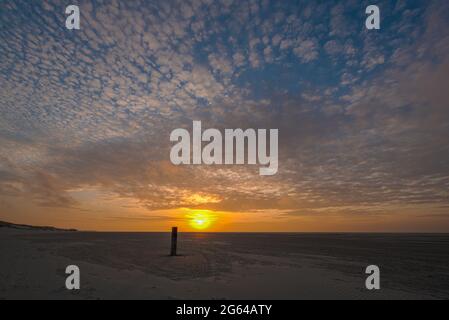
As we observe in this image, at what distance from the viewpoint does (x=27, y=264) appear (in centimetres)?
1711

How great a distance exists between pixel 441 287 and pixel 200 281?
1376 centimetres

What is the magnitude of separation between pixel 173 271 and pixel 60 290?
6959mm

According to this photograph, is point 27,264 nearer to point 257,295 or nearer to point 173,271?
point 173,271
